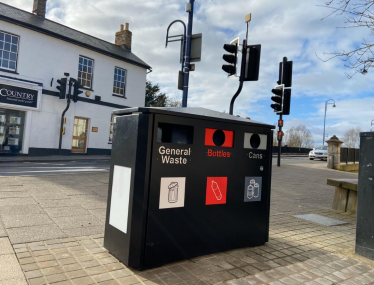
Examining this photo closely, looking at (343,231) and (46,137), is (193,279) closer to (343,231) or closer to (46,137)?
(343,231)

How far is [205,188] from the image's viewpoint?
3.23 metres

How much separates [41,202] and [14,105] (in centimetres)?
1211

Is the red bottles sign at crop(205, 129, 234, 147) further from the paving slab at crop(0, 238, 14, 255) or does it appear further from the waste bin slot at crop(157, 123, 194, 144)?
the paving slab at crop(0, 238, 14, 255)

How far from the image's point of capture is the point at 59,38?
675 inches

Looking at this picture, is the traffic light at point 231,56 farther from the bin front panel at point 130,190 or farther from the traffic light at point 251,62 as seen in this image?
the bin front panel at point 130,190

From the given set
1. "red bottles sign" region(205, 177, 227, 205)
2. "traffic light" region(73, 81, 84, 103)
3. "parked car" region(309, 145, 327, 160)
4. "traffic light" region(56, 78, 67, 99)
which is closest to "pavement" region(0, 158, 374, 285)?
"red bottles sign" region(205, 177, 227, 205)

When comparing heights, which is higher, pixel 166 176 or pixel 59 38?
pixel 59 38

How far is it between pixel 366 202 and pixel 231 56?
14.3ft

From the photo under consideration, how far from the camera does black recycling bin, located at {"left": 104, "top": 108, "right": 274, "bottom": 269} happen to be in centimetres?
284

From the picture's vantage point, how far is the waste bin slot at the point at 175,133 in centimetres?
319

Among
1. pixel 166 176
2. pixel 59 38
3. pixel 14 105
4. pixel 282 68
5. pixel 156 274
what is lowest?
pixel 156 274

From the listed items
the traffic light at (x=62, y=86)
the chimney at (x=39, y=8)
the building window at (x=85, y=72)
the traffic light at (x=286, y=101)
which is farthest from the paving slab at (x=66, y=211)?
the chimney at (x=39, y=8)

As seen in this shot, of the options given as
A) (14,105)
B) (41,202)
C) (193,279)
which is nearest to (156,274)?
(193,279)

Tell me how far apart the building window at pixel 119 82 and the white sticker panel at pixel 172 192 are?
61.5ft
